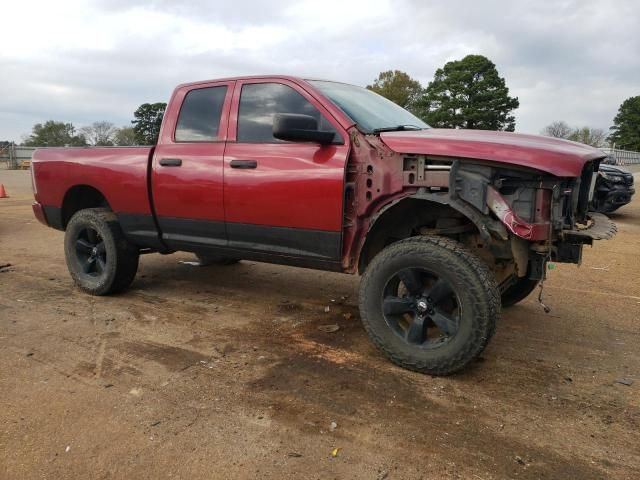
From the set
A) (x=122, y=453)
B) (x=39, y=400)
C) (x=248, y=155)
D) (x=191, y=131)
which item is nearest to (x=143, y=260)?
(x=191, y=131)

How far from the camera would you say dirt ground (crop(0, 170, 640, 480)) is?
243 centimetres

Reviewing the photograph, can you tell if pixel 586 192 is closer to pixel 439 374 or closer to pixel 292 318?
pixel 439 374

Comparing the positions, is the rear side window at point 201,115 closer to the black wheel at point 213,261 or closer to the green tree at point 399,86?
the black wheel at point 213,261

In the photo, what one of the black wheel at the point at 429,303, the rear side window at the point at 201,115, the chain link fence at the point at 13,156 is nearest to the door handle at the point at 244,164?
the rear side window at the point at 201,115

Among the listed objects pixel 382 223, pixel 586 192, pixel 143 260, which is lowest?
pixel 143 260

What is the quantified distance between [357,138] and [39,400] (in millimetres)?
2584

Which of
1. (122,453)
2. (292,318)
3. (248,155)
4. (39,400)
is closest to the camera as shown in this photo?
(122,453)

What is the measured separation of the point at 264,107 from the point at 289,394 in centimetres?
228

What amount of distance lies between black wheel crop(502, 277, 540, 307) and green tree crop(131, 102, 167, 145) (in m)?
3.96

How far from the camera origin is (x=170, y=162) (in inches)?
176

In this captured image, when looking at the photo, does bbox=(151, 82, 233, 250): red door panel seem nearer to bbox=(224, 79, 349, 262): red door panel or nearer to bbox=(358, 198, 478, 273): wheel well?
bbox=(224, 79, 349, 262): red door panel

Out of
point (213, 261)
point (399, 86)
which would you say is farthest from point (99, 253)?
point (399, 86)

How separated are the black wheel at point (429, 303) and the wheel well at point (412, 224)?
0.26 meters

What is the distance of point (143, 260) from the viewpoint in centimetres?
704
